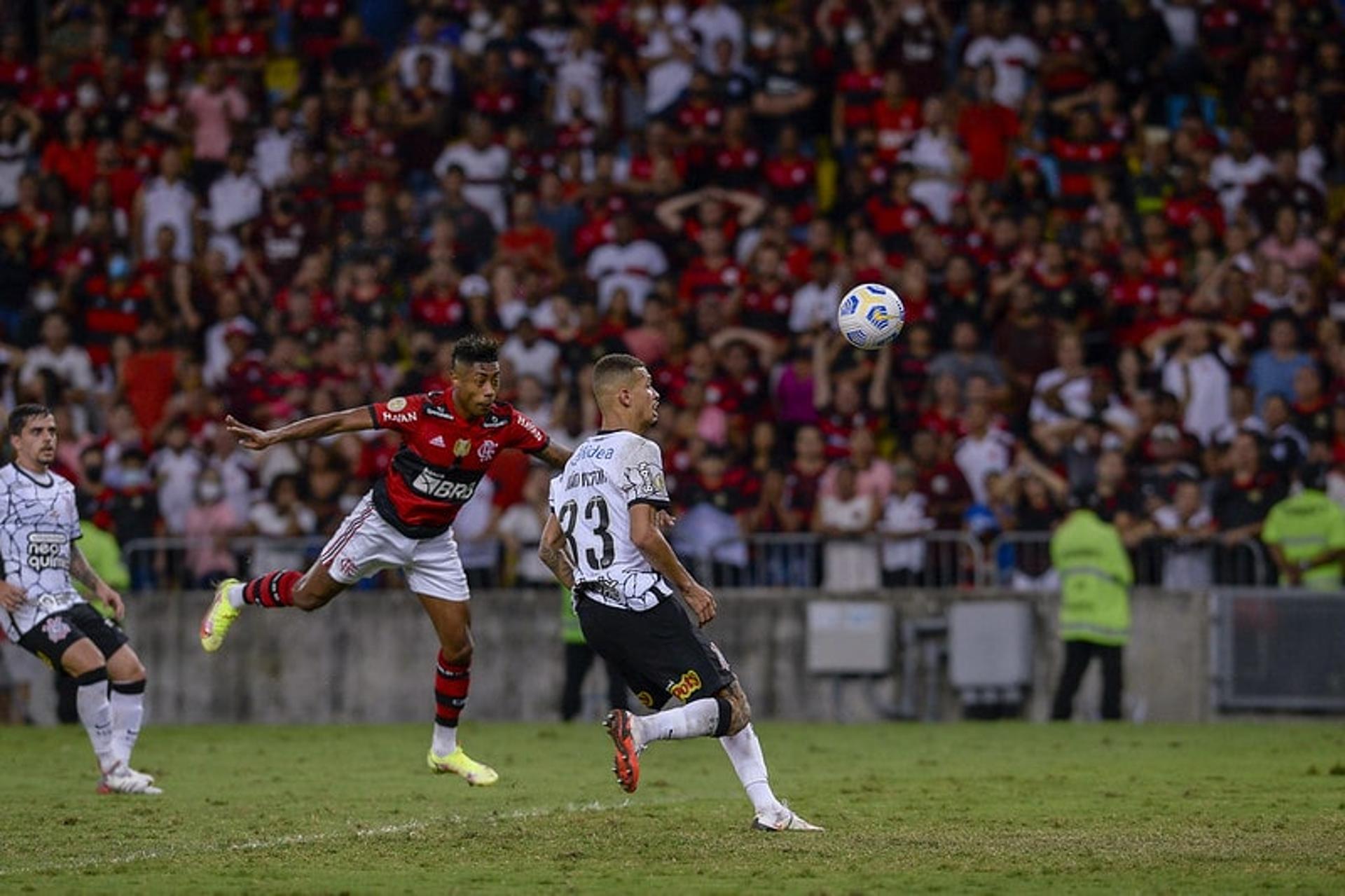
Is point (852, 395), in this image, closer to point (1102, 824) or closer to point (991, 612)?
point (991, 612)

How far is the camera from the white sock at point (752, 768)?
1080 centimetres

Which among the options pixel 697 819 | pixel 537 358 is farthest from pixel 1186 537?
pixel 697 819

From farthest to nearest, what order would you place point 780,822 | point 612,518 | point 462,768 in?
point 462,768, point 780,822, point 612,518

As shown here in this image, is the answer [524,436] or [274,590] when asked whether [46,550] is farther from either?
[524,436]

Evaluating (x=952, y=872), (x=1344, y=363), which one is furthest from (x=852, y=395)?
(x=952, y=872)

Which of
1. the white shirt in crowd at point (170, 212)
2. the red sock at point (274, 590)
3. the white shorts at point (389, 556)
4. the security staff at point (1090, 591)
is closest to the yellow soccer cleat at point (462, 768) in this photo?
→ the white shorts at point (389, 556)

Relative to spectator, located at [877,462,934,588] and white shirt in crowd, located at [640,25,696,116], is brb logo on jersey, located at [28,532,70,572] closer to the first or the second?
spectator, located at [877,462,934,588]

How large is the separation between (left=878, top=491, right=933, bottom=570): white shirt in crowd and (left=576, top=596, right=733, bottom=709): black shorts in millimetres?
10151

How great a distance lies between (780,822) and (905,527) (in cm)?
1017

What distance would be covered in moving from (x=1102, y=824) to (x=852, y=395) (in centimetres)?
1056

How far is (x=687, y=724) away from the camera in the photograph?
34.5 feet

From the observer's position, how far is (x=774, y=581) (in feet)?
69.9

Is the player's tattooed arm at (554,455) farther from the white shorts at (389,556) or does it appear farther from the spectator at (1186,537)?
the spectator at (1186,537)

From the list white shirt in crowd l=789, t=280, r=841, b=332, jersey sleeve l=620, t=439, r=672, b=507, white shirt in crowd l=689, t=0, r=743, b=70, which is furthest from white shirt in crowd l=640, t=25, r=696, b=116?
jersey sleeve l=620, t=439, r=672, b=507
